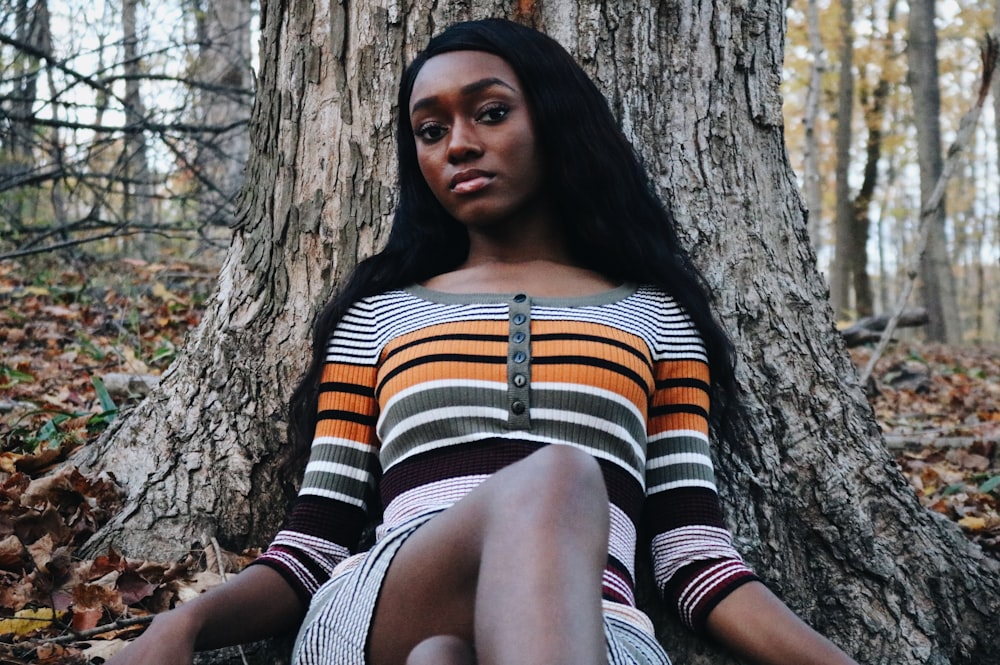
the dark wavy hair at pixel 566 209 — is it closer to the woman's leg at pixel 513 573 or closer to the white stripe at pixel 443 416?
the white stripe at pixel 443 416

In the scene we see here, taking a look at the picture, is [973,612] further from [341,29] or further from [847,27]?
[847,27]

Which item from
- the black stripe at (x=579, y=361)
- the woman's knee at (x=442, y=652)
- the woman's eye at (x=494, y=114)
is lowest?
the woman's knee at (x=442, y=652)

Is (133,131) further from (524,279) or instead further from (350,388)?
(524,279)

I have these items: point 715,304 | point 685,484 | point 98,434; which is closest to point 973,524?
point 715,304

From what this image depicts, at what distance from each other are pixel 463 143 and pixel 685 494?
3.24 ft

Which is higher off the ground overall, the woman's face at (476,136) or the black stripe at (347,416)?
the woman's face at (476,136)

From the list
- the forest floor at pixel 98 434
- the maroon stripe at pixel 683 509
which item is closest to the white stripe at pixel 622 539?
the maroon stripe at pixel 683 509

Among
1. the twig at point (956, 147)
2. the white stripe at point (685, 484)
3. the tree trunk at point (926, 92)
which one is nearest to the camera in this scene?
the white stripe at point (685, 484)

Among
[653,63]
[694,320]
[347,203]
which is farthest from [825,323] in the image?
[347,203]

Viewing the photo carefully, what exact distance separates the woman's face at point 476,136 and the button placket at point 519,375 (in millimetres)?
329

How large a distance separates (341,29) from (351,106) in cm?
22

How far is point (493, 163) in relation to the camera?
2293 mm

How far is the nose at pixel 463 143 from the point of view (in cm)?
226

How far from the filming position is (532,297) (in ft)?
7.56
